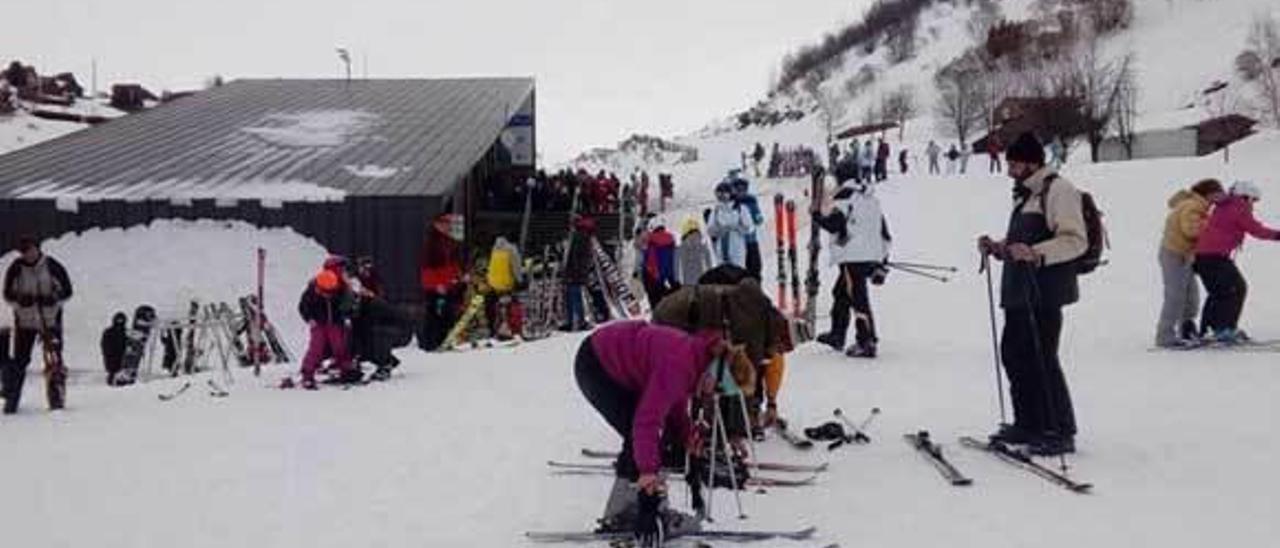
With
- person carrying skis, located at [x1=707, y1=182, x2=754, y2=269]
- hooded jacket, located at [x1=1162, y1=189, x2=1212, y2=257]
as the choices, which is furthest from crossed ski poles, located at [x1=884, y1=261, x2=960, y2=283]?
hooded jacket, located at [x1=1162, y1=189, x2=1212, y2=257]

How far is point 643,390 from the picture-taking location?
17.5 feet

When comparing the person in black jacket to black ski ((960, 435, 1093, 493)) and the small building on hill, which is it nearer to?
the small building on hill

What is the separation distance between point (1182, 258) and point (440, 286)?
32.9ft

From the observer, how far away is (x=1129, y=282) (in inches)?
684

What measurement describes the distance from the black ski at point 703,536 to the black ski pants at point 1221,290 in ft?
22.9

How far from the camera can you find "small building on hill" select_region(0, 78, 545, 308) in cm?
2176

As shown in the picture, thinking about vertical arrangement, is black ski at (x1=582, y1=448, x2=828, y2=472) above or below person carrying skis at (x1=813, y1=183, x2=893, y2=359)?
below

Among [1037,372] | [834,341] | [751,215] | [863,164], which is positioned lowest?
[834,341]

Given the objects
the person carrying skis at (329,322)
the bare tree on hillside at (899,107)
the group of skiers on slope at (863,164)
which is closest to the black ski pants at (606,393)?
the group of skiers on slope at (863,164)

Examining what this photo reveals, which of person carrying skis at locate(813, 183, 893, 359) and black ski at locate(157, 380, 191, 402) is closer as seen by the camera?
person carrying skis at locate(813, 183, 893, 359)

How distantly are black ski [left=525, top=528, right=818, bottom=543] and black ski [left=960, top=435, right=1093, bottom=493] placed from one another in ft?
5.12

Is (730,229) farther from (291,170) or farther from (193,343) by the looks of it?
(291,170)

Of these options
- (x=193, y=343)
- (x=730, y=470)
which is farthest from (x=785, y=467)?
(x=193, y=343)

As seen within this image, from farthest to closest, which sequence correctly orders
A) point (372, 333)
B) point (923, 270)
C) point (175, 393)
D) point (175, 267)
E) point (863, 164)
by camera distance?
1. point (863, 164)
2. point (175, 267)
3. point (923, 270)
4. point (372, 333)
5. point (175, 393)
